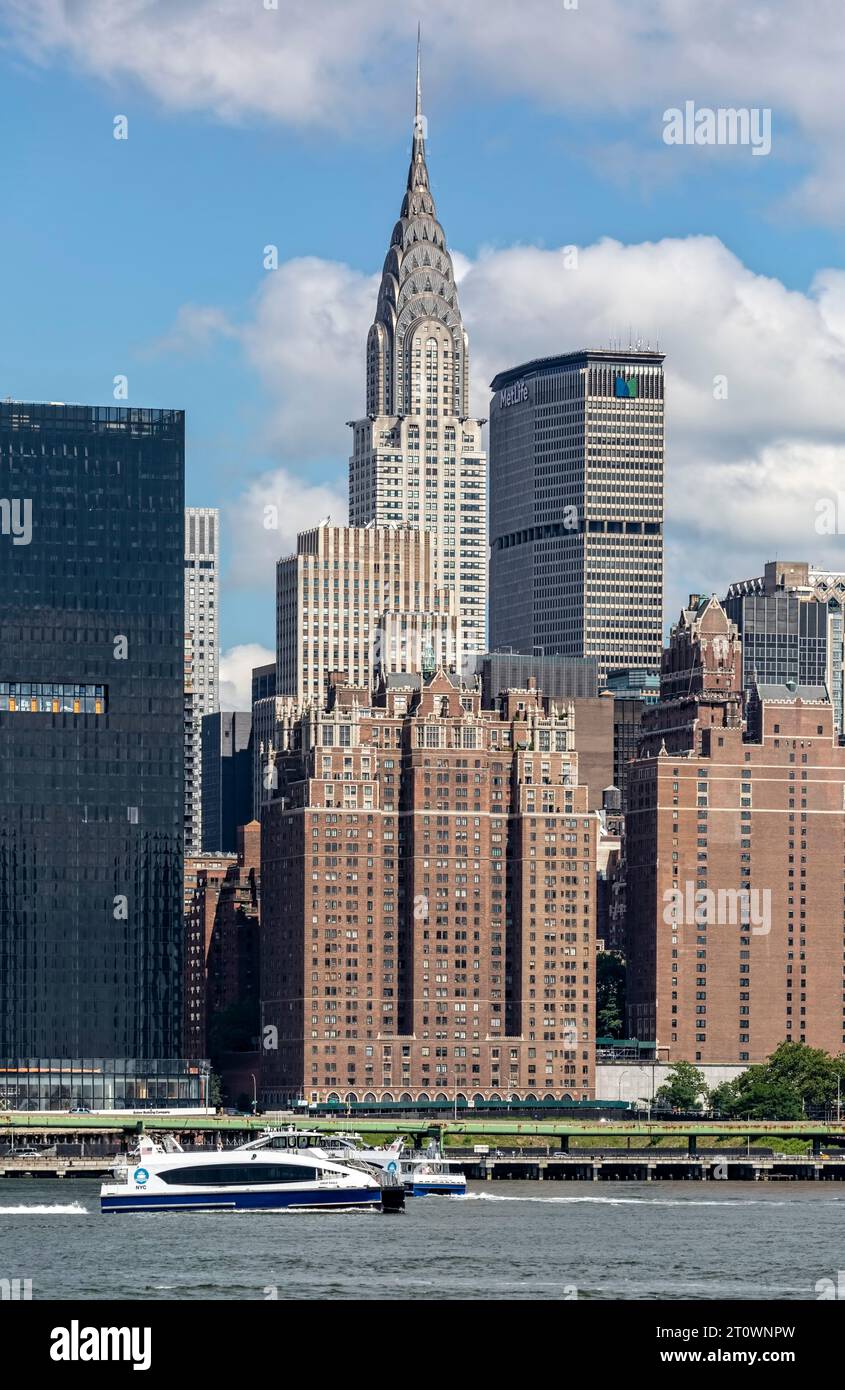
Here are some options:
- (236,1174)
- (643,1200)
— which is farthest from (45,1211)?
(643,1200)

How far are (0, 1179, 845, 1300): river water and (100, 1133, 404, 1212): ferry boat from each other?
1.27 metres

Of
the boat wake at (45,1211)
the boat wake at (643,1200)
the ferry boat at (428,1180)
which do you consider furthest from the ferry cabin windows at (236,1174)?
the boat wake at (643,1200)

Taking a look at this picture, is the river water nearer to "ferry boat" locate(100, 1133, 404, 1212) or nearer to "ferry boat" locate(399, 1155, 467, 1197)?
"ferry boat" locate(100, 1133, 404, 1212)

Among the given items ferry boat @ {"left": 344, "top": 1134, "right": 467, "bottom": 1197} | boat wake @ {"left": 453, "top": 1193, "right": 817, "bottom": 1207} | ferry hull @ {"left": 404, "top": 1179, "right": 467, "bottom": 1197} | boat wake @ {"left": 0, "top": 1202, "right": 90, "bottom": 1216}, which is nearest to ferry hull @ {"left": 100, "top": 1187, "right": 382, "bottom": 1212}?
boat wake @ {"left": 0, "top": 1202, "right": 90, "bottom": 1216}

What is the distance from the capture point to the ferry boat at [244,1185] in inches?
6088

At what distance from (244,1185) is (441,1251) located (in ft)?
128

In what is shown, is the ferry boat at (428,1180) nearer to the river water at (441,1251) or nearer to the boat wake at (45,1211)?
the river water at (441,1251)

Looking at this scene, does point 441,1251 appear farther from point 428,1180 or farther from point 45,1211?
Result: point 428,1180

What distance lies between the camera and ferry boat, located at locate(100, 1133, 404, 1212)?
507ft

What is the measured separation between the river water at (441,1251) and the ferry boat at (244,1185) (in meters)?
1.27

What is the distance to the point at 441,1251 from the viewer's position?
385 ft
